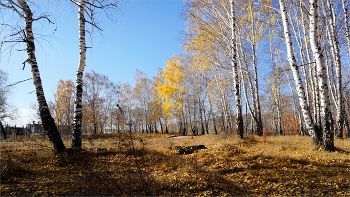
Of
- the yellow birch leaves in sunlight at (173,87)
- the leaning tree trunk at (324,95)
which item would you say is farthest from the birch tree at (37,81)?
the yellow birch leaves in sunlight at (173,87)

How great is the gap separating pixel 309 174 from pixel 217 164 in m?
2.39

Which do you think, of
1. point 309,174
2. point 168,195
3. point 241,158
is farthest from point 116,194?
point 309,174

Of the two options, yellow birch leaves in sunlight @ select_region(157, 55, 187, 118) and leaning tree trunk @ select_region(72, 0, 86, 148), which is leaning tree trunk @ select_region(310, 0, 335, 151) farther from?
yellow birch leaves in sunlight @ select_region(157, 55, 187, 118)

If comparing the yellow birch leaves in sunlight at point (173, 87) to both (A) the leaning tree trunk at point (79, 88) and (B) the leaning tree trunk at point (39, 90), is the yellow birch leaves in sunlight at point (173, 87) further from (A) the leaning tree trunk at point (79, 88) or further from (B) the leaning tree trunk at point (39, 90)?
(B) the leaning tree trunk at point (39, 90)

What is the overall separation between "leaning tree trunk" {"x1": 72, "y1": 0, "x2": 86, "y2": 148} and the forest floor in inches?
27.3

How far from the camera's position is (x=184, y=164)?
533 cm

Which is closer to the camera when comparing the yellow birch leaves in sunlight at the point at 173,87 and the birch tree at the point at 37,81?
the birch tree at the point at 37,81

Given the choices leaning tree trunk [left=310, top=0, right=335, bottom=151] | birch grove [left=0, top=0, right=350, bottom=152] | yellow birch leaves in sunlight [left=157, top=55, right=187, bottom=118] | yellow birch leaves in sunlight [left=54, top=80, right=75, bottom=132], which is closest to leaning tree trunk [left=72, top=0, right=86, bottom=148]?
birch grove [left=0, top=0, right=350, bottom=152]

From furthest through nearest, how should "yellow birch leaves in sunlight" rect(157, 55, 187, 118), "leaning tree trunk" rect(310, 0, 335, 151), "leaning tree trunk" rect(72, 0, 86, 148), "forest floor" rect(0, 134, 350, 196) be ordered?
"yellow birch leaves in sunlight" rect(157, 55, 187, 118) < "leaning tree trunk" rect(72, 0, 86, 148) < "leaning tree trunk" rect(310, 0, 335, 151) < "forest floor" rect(0, 134, 350, 196)

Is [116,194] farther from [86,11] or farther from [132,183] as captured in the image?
[86,11]

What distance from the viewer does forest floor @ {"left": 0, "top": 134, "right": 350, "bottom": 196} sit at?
12.0 feet

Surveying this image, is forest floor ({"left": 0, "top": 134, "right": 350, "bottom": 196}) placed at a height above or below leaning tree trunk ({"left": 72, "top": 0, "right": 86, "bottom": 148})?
below

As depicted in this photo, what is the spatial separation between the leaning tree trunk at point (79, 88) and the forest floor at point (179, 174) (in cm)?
69

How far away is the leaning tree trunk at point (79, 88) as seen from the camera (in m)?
6.47
